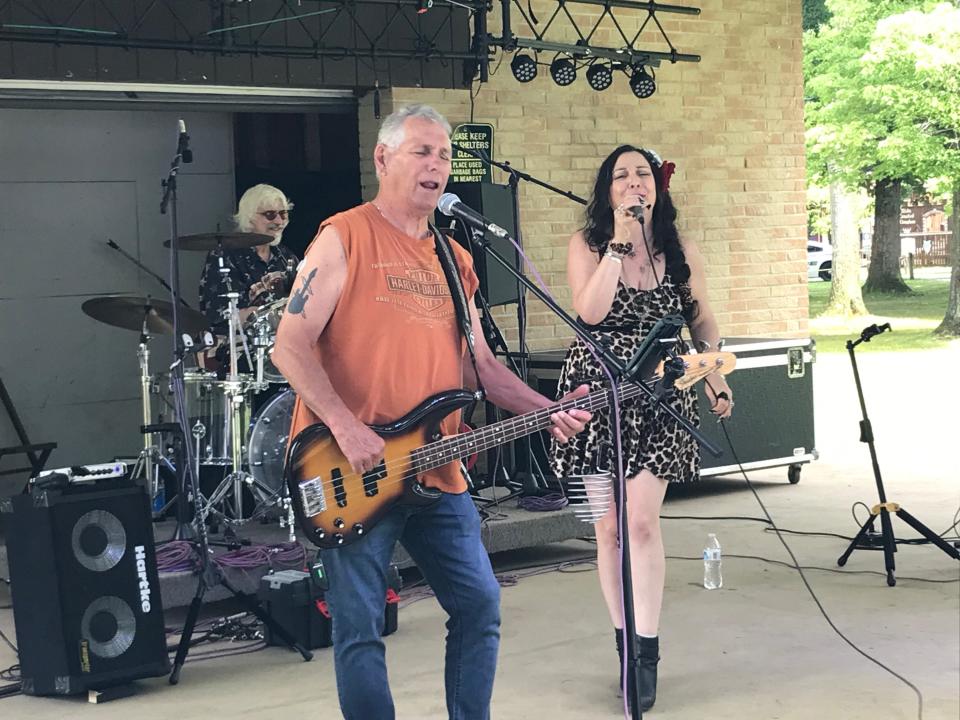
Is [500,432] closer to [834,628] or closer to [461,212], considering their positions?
[461,212]

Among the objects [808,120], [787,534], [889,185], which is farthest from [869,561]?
[889,185]

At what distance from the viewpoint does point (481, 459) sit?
8.71m

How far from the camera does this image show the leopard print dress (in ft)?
15.5

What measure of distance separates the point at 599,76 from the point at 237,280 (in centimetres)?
293

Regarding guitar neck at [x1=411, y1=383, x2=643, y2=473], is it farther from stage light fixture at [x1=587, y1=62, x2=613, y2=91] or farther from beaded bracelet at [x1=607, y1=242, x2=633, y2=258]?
stage light fixture at [x1=587, y1=62, x2=613, y2=91]

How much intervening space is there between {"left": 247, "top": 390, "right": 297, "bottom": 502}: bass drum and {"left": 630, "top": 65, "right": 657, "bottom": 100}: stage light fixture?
3.70m

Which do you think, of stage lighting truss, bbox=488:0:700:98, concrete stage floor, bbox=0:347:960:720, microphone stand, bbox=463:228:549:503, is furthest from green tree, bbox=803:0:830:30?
microphone stand, bbox=463:228:549:503

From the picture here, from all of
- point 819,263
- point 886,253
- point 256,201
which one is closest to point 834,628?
point 256,201

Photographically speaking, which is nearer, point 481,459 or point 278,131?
point 481,459

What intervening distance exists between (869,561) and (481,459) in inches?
101

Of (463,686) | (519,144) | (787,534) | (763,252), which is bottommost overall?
(787,534)

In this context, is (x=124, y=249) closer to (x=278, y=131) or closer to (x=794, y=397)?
(x=278, y=131)

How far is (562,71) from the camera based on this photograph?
929 cm

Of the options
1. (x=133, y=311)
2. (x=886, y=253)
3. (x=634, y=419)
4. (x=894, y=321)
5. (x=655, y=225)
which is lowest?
(x=894, y=321)
